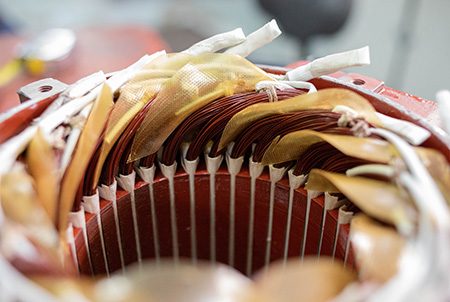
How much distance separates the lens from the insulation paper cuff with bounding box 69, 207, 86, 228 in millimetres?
652

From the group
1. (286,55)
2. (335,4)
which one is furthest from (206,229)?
(286,55)

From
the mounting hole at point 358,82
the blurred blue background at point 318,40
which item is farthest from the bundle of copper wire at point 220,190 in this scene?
Result: the blurred blue background at point 318,40

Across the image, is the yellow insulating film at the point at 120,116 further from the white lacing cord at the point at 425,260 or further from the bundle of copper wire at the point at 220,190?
the white lacing cord at the point at 425,260

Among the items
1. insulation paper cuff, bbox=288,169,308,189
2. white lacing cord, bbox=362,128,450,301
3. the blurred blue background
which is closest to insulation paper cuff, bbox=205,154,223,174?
insulation paper cuff, bbox=288,169,308,189

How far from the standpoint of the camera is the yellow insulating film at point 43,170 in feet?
1.82

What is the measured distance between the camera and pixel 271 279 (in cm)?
46

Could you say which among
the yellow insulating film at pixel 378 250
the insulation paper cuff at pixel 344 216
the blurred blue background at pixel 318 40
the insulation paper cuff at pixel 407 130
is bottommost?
the blurred blue background at pixel 318 40

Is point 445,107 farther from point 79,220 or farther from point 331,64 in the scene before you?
point 79,220

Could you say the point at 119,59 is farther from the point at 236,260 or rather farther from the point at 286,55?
the point at 286,55

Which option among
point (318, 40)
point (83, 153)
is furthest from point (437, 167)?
point (318, 40)

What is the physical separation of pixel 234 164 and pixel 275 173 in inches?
2.4

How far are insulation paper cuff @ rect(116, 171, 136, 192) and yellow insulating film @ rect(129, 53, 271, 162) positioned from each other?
3 cm

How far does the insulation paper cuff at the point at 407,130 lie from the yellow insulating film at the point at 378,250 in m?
0.12

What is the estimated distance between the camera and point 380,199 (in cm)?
53
